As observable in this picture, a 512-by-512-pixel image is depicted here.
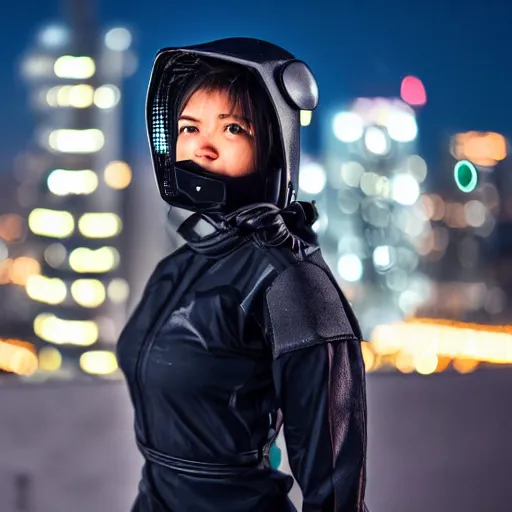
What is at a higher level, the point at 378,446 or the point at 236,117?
the point at 236,117

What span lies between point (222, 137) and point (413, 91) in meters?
2.57

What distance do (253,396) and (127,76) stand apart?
101ft

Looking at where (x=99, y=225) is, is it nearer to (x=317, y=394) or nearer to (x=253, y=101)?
(x=253, y=101)

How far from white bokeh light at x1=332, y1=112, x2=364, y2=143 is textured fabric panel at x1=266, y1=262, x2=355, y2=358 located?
1143cm

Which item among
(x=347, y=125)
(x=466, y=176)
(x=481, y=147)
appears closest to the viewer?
(x=466, y=176)

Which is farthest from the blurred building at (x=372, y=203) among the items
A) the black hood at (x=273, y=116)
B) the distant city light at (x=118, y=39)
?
the distant city light at (x=118, y=39)

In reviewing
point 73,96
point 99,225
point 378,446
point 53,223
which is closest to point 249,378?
point 378,446

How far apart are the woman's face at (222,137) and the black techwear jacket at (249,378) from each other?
74 millimetres

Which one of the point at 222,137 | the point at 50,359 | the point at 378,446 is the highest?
the point at 222,137

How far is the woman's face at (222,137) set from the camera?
110 centimetres

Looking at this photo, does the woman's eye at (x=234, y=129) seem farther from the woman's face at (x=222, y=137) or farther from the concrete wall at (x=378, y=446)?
the concrete wall at (x=378, y=446)

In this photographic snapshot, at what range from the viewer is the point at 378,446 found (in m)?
2.43

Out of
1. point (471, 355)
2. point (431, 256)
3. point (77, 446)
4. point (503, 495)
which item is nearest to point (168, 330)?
point (77, 446)

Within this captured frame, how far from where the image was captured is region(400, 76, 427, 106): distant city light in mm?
3357
